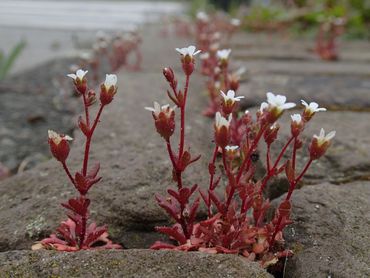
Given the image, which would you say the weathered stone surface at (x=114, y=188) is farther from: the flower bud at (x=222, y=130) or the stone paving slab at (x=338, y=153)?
the flower bud at (x=222, y=130)

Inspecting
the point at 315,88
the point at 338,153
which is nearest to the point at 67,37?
the point at 315,88

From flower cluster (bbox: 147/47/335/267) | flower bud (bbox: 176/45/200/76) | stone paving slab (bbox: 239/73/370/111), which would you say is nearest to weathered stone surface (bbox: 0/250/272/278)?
flower cluster (bbox: 147/47/335/267)

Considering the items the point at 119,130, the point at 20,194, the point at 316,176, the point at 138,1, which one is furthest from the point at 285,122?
the point at 138,1

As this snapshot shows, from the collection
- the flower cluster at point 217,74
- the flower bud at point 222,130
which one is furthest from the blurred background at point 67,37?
the flower bud at point 222,130

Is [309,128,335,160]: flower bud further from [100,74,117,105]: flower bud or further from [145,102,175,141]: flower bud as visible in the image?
[100,74,117,105]: flower bud

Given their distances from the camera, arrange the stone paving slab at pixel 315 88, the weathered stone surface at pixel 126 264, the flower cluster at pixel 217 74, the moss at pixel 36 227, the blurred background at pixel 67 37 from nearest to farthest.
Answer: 1. the weathered stone surface at pixel 126 264
2. the moss at pixel 36 227
3. the flower cluster at pixel 217 74
4. the stone paving slab at pixel 315 88
5. the blurred background at pixel 67 37

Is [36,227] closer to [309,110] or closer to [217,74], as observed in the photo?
[309,110]
